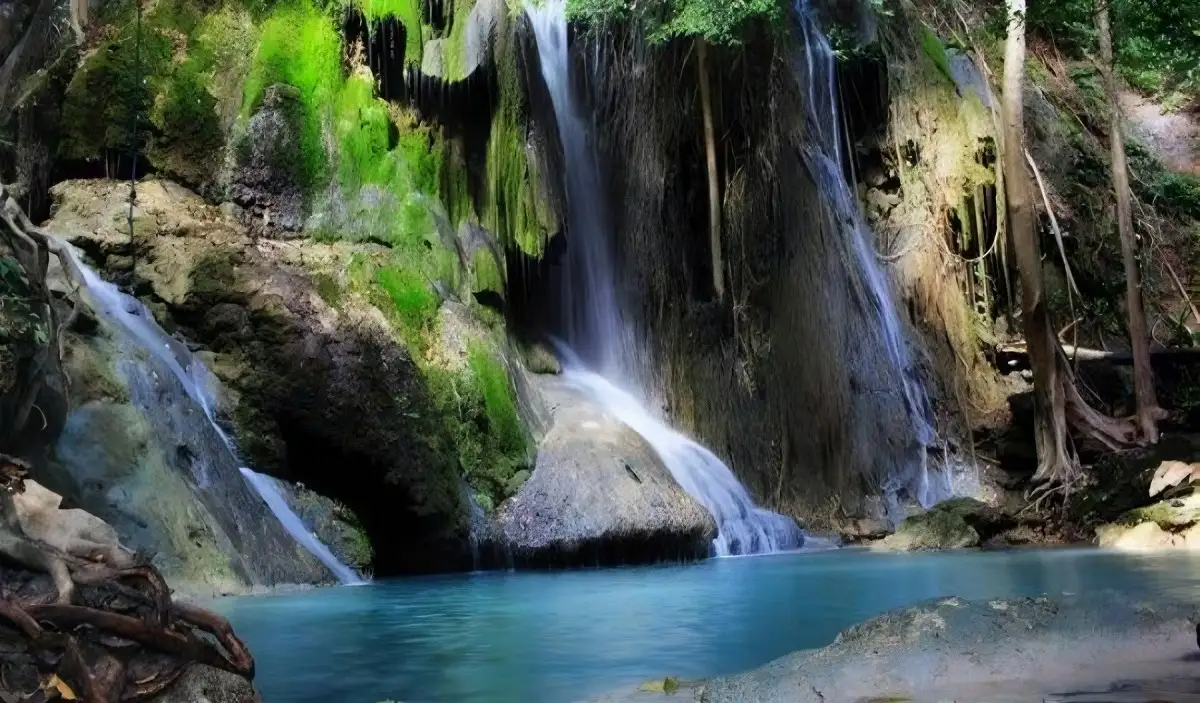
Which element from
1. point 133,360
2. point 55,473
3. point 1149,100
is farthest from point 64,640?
point 1149,100

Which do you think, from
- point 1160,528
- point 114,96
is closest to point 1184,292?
point 1160,528

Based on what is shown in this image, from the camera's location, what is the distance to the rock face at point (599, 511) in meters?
10.1

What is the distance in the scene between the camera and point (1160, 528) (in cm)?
1072

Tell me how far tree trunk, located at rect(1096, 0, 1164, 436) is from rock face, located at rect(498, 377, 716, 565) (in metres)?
6.89

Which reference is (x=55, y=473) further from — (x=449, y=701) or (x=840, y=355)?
(x=840, y=355)

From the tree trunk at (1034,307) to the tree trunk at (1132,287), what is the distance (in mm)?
1331

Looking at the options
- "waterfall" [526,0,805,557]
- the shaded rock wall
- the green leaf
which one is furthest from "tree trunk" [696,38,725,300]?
the green leaf

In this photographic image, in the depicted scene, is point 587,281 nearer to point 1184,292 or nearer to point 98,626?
point 1184,292

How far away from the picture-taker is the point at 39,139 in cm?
1116

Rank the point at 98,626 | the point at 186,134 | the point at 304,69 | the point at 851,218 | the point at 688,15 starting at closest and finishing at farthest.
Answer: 1. the point at 98,626
2. the point at 186,134
3. the point at 304,69
4. the point at 688,15
5. the point at 851,218

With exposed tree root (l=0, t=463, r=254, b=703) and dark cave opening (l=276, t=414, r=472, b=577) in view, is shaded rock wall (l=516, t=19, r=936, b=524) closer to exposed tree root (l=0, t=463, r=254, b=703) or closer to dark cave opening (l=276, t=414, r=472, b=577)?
dark cave opening (l=276, t=414, r=472, b=577)

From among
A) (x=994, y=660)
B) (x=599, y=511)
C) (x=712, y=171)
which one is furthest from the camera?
(x=712, y=171)

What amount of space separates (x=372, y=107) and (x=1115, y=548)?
931cm

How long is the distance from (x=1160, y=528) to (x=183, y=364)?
9421mm
